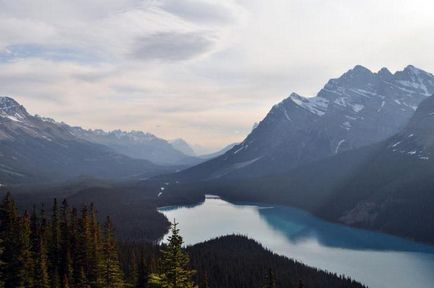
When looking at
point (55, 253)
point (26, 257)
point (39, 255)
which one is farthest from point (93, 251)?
point (26, 257)

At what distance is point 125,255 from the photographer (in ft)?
480

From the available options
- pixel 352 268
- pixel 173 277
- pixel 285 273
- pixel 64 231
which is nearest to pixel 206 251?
pixel 285 273

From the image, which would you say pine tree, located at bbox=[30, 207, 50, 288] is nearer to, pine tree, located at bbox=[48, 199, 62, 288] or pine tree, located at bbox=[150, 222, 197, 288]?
pine tree, located at bbox=[48, 199, 62, 288]

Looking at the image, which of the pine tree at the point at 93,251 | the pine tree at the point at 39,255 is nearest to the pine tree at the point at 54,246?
the pine tree at the point at 39,255

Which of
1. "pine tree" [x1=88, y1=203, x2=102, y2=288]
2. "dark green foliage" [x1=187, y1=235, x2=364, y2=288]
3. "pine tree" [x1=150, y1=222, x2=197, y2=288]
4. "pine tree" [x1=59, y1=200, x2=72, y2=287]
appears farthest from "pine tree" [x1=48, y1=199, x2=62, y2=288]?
"dark green foliage" [x1=187, y1=235, x2=364, y2=288]

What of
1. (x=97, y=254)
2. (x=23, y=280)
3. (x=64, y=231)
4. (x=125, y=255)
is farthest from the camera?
(x=125, y=255)

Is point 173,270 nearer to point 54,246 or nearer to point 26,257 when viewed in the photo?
point 26,257

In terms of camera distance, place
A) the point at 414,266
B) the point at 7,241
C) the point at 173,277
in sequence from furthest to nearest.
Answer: the point at 414,266 < the point at 7,241 < the point at 173,277

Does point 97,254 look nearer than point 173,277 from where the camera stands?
No

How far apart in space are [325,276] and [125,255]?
65705 mm

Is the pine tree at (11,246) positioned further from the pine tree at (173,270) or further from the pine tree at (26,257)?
the pine tree at (173,270)

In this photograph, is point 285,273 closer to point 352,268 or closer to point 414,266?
point 352,268

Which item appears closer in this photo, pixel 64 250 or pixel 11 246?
pixel 11 246

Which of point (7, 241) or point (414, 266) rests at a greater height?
point (7, 241)
